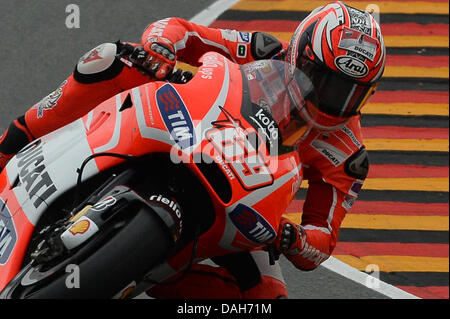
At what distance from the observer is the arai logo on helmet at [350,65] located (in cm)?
364

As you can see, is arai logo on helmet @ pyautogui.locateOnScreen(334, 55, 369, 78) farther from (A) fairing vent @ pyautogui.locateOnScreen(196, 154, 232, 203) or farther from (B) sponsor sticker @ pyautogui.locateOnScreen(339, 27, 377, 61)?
(A) fairing vent @ pyautogui.locateOnScreen(196, 154, 232, 203)

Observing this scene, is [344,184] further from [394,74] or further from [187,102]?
A: [394,74]

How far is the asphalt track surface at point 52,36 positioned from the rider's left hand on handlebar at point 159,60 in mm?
2063

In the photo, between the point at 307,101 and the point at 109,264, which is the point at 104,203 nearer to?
the point at 109,264

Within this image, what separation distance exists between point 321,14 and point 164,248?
150 centimetres

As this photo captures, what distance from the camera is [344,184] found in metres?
4.14

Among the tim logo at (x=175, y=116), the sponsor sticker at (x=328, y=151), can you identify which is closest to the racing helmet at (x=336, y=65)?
the sponsor sticker at (x=328, y=151)

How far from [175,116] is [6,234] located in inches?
31.1

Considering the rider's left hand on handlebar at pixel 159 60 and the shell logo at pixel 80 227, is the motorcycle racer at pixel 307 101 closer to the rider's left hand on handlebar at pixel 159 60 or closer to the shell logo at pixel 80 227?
the rider's left hand on handlebar at pixel 159 60

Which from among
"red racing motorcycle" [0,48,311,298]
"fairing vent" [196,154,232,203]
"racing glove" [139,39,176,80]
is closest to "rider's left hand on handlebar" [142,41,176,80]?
"racing glove" [139,39,176,80]

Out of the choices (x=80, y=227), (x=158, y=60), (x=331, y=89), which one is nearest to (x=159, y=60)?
(x=158, y=60)

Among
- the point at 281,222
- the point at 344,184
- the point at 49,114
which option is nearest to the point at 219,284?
the point at 281,222

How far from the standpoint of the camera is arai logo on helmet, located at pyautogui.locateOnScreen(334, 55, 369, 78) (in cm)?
364
